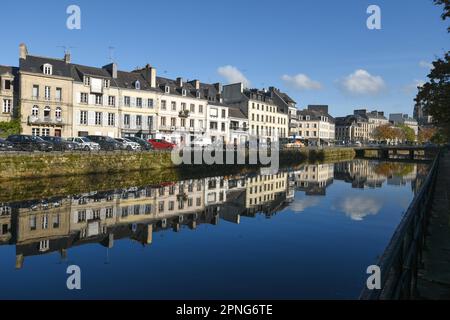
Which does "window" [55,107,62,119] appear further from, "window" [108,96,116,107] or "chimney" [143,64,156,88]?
"chimney" [143,64,156,88]

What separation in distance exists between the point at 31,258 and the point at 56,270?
5.08 feet

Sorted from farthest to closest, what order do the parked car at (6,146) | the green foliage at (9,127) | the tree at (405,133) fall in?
the tree at (405,133) < the green foliage at (9,127) < the parked car at (6,146)

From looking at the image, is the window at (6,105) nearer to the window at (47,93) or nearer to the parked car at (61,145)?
the window at (47,93)

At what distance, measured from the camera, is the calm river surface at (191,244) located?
28.3 ft

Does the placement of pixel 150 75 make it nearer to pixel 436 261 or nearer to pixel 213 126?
pixel 213 126

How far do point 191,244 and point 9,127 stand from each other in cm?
3563

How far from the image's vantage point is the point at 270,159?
5228 centimetres

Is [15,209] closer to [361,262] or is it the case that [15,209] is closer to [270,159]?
[361,262]

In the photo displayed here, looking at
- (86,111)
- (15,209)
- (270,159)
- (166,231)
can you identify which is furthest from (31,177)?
(270,159)

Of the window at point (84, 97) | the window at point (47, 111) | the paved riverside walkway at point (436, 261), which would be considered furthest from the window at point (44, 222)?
the window at point (84, 97)

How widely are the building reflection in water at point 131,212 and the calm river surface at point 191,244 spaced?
0.05 m

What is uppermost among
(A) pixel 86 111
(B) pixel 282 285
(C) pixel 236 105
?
(C) pixel 236 105

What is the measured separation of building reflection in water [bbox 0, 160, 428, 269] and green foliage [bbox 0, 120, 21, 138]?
22788mm

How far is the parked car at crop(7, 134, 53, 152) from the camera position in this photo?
2871 cm
